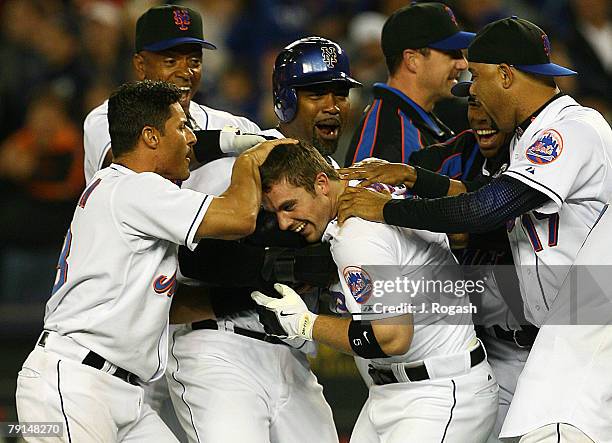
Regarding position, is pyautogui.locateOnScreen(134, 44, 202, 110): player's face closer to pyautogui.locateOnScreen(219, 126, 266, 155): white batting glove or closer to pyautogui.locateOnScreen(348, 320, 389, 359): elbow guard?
pyautogui.locateOnScreen(219, 126, 266, 155): white batting glove

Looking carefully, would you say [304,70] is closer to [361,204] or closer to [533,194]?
[361,204]

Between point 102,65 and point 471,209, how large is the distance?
212 inches

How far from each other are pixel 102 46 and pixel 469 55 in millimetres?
5095

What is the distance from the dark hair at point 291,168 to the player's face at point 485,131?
2.75 feet

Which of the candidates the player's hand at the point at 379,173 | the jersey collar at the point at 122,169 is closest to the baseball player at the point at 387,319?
the player's hand at the point at 379,173

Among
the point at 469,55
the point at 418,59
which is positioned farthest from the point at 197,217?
the point at 418,59

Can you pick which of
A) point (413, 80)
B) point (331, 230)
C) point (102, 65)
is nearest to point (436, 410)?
point (331, 230)

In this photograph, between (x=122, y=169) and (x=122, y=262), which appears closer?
(x=122, y=262)

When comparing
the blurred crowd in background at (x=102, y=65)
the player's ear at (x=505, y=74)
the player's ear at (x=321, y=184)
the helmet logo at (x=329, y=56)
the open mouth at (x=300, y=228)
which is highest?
the player's ear at (x=505, y=74)

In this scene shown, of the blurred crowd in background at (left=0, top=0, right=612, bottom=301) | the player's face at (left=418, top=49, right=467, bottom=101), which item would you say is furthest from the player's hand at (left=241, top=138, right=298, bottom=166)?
the blurred crowd in background at (left=0, top=0, right=612, bottom=301)

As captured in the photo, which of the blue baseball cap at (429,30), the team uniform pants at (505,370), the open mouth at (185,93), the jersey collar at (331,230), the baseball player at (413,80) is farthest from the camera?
the blue baseball cap at (429,30)

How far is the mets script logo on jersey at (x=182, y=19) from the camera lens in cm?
511

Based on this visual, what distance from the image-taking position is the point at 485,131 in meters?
4.64

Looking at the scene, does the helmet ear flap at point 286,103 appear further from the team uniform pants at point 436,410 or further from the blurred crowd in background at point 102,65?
the blurred crowd in background at point 102,65
